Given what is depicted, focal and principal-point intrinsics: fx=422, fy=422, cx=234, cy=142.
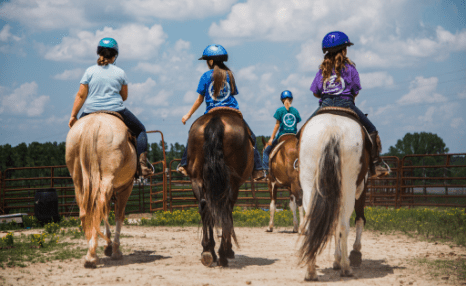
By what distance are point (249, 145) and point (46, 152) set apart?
7502 cm

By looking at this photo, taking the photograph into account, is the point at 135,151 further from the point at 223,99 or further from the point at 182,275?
the point at 182,275

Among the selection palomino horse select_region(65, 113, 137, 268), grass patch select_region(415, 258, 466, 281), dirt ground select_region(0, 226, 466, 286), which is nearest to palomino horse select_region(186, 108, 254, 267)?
dirt ground select_region(0, 226, 466, 286)

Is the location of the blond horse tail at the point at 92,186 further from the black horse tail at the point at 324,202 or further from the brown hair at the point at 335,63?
the brown hair at the point at 335,63

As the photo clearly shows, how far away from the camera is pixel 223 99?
591 cm

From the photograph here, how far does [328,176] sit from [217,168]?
145 cm

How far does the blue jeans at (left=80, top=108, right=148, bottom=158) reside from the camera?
20.3ft

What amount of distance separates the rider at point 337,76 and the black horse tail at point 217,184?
1274mm

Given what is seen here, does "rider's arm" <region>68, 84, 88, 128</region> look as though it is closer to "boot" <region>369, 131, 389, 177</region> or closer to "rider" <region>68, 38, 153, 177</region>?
"rider" <region>68, 38, 153, 177</region>

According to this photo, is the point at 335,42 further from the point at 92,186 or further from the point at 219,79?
the point at 92,186

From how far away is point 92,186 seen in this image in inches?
206

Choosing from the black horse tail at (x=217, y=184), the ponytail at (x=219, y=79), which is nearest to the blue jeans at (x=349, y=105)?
the black horse tail at (x=217, y=184)

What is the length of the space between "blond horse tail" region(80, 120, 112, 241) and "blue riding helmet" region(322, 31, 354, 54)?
3063 mm

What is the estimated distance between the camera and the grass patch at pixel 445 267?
4.98 meters

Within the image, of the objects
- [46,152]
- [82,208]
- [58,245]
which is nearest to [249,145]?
[82,208]
